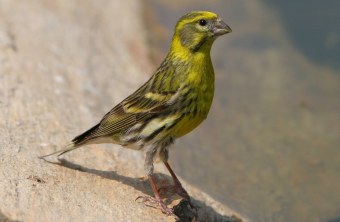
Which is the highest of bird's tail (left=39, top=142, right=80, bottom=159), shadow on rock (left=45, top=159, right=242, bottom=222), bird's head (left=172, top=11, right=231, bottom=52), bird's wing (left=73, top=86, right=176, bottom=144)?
bird's head (left=172, top=11, right=231, bottom=52)

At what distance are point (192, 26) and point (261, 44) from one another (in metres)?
4.27

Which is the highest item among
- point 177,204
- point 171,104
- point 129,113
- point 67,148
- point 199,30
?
point 199,30

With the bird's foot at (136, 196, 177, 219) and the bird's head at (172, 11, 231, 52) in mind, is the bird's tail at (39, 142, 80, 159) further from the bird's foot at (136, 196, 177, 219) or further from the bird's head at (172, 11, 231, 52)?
the bird's head at (172, 11, 231, 52)

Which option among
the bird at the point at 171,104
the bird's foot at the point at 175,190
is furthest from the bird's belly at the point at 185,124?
the bird's foot at the point at 175,190

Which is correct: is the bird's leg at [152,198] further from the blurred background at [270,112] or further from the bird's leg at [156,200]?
the blurred background at [270,112]

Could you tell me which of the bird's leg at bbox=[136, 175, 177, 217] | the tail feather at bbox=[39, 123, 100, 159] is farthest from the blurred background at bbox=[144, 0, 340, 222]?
the tail feather at bbox=[39, 123, 100, 159]

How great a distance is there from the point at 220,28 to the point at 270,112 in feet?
9.63

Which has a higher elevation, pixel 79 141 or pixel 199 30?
pixel 199 30

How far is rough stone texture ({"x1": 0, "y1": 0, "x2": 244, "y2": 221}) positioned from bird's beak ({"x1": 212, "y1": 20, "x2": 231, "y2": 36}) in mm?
1449

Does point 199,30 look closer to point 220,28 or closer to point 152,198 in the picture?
point 220,28

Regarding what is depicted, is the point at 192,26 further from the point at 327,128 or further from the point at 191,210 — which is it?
the point at 327,128

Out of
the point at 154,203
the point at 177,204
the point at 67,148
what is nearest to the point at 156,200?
the point at 154,203

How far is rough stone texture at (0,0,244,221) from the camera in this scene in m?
5.36

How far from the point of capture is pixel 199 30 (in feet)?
19.3
